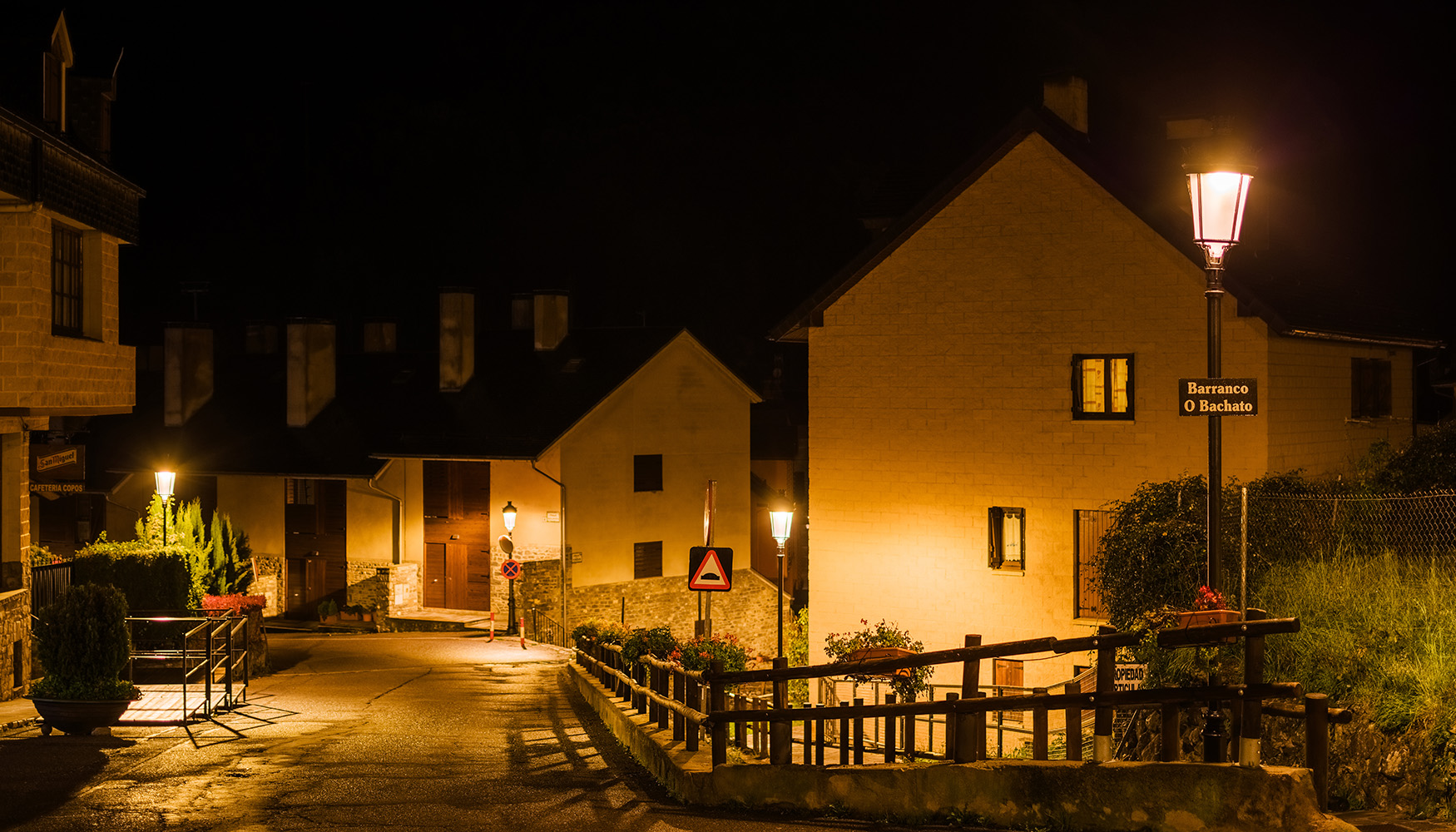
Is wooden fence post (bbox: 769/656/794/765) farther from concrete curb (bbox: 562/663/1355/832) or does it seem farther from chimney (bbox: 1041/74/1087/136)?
chimney (bbox: 1041/74/1087/136)

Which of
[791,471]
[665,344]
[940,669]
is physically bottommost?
[940,669]

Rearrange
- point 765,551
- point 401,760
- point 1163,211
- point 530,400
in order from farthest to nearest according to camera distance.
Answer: point 765,551 → point 530,400 → point 1163,211 → point 401,760

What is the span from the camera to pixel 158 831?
A: 383 inches

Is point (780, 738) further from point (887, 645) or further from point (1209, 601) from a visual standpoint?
point (887, 645)

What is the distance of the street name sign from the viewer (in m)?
9.75

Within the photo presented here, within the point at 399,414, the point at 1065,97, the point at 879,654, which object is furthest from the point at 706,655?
the point at 399,414

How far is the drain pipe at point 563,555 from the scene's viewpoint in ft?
125

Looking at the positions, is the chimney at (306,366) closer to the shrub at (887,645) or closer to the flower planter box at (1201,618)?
the shrub at (887,645)

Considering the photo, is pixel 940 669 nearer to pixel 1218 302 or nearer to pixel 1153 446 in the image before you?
pixel 1153 446

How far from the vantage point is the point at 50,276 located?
1841cm

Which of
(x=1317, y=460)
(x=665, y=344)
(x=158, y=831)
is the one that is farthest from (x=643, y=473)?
(x=158, y=831)

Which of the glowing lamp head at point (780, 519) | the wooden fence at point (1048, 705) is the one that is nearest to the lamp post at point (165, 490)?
the glowing lamp head at point (780, 519)

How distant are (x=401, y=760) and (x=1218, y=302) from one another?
8552 mm

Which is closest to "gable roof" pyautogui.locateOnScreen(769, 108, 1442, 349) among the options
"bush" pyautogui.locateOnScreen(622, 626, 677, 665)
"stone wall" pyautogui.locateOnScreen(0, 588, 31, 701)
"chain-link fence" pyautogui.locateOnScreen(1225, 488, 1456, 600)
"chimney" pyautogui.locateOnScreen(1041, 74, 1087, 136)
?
"chimney" pyautogui.locateOnScreen(1041, 74, 1087, 136)
